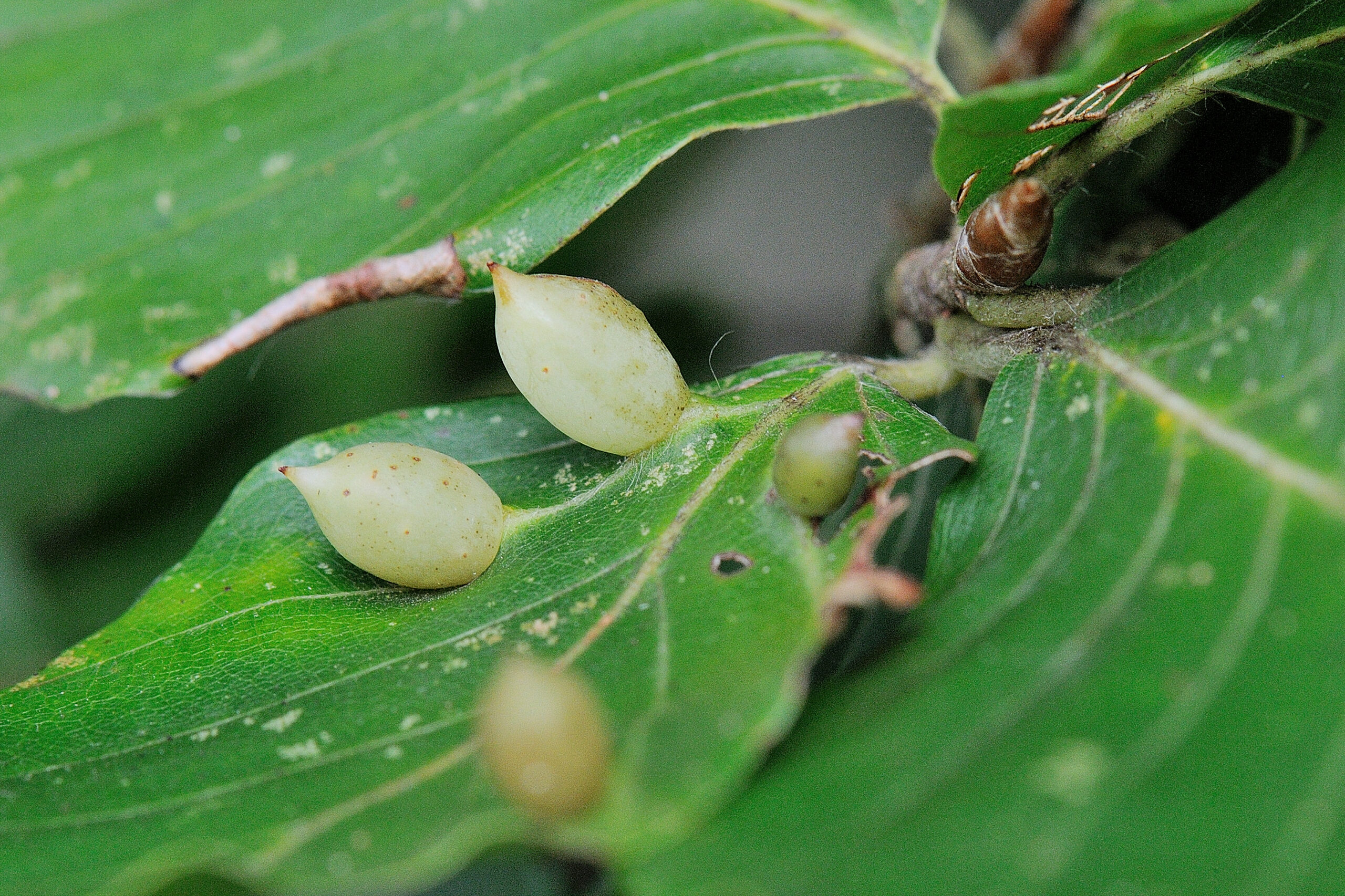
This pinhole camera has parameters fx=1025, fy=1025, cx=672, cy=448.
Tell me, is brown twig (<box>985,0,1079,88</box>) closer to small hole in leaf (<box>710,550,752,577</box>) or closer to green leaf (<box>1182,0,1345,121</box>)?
green leaf (<box>1182,0,1345,121</box>)

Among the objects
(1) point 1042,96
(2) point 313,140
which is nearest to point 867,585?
(1) point 1042,96

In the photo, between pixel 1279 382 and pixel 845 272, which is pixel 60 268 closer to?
pixel 1279 382

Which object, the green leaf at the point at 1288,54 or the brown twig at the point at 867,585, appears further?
the green leaf at the point at 1288,54

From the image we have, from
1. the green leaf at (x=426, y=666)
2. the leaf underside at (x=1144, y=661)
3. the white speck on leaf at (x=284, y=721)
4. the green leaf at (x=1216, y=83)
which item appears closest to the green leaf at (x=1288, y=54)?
the green leaf at (x=1216, y=83)

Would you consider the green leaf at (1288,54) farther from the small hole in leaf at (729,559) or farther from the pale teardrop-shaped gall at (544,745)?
the pale teardrop-shaped gall at (544,745)

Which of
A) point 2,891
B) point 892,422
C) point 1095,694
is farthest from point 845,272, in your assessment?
point 2,891

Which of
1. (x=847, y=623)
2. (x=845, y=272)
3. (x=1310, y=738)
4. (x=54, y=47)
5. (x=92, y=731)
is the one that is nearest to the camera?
(x=1310, y=738)
